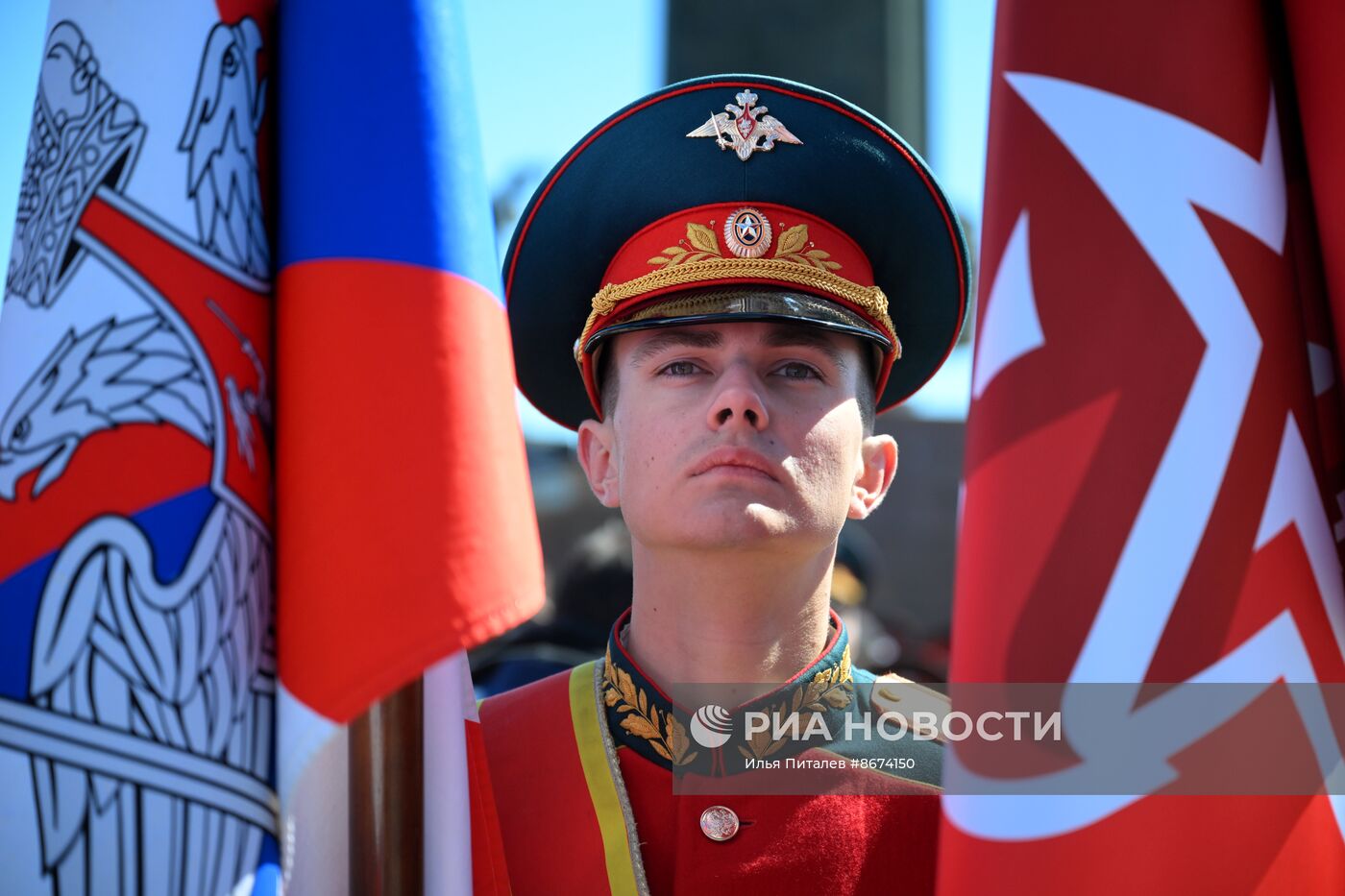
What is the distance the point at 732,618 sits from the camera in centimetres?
292

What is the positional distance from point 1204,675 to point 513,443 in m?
1.01

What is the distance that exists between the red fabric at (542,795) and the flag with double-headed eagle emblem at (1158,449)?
1027 mm

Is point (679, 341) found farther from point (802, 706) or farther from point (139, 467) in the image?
point (139, 467)

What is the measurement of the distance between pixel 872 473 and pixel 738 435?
564 mm

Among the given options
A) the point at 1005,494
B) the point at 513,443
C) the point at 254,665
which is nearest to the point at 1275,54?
the point at 1005,494

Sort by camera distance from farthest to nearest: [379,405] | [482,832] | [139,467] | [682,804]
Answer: [682,804] → [482,832] → [379,405] → [139,467]

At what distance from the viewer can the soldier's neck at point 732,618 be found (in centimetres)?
288

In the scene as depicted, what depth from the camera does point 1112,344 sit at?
1.92 m

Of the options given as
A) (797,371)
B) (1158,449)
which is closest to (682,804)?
(797,371)

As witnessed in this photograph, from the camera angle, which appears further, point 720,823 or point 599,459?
point 599,459

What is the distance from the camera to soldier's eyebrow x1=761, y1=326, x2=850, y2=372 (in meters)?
2.85

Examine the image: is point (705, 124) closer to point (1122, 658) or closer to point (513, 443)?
point (513, 443)

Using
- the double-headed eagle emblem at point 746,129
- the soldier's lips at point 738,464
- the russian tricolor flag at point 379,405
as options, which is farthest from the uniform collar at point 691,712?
the double-headed eagle emblem at point 746,129

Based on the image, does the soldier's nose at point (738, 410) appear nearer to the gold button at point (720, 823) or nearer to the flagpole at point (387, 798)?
the gold button at point (720, 823)
